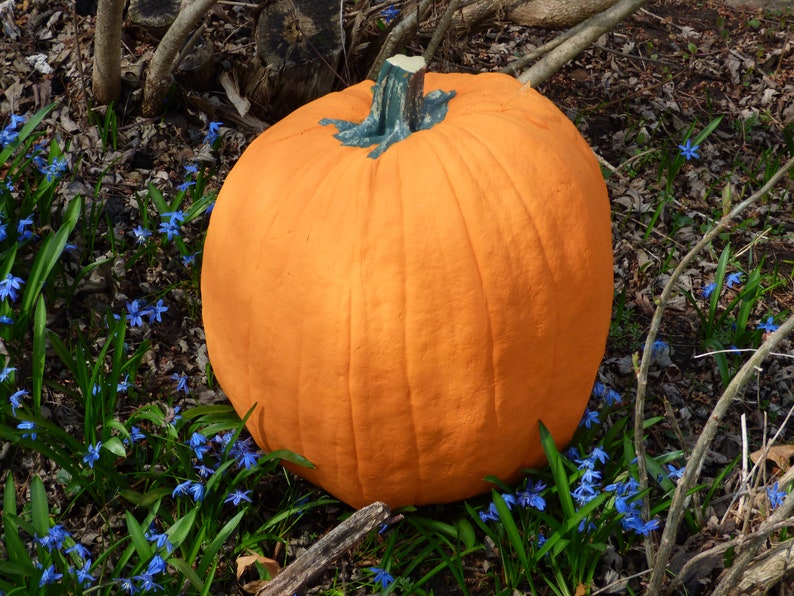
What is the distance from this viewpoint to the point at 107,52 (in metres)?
3.35

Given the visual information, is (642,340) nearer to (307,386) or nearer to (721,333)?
(721,333)

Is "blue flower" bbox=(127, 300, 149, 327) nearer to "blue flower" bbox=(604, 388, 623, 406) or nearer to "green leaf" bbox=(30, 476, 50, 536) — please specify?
"green leaf" bbox=(30, 476, 50, 536)

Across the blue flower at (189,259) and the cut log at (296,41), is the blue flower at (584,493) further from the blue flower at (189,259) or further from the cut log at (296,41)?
the cut log at (296,41)

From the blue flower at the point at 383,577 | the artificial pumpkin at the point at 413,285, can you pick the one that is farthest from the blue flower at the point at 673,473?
the blue flower at the point at 383,577

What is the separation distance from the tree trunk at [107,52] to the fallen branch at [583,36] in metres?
1.60

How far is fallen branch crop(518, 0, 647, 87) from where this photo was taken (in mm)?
2984

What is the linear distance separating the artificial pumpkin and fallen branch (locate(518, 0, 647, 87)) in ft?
2.32

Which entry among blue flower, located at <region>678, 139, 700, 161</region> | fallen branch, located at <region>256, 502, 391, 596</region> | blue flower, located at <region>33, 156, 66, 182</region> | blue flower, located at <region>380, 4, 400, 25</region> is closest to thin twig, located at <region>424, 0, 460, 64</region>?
blue flower, located at <region>380, 4, 400, 25</region>

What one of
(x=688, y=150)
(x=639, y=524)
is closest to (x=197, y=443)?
(x=639, y=524)

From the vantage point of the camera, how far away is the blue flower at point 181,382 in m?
2.79

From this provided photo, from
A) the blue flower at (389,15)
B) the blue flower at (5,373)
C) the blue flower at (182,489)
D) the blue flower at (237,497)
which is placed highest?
the blue flower at (389,15)

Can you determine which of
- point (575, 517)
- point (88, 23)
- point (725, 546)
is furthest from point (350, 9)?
point (725, 546)

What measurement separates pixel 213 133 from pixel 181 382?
118 cm

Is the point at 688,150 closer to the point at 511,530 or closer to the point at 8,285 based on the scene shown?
the point at 511,530
